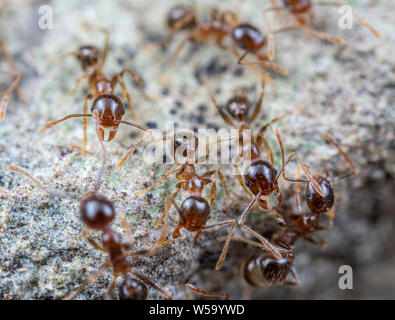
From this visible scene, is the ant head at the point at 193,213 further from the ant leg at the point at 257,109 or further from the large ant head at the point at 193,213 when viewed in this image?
the ant leg at the point at 257,109

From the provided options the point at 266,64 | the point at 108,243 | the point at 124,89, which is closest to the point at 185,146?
the point at 124,89

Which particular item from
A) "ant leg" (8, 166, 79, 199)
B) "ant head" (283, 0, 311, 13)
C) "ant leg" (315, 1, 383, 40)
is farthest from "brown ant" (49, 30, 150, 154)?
"ant leg" (315, 1, 383, 40)

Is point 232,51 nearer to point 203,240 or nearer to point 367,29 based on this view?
point 367,29

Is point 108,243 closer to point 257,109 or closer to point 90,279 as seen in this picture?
point 90,279

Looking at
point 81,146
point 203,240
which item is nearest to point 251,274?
point 203,240

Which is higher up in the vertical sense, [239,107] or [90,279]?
[239,107]
